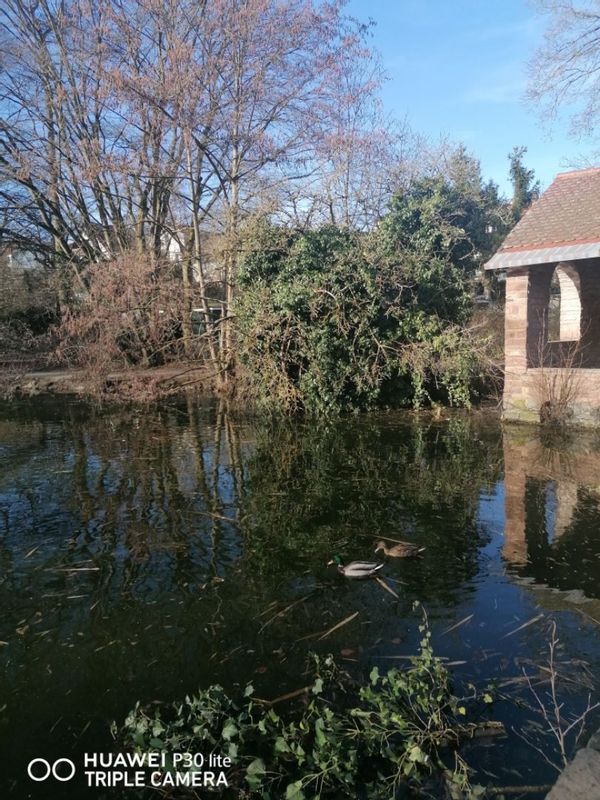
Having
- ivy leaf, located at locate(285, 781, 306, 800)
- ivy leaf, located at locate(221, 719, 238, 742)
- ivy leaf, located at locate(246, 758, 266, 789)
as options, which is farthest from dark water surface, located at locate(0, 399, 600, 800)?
ivy leaf, located at locate(285, 781, 306, 800)

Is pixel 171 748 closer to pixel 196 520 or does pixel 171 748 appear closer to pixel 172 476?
Answer: pixel 196 520

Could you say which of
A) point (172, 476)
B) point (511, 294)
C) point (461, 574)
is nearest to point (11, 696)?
point (461, 574)

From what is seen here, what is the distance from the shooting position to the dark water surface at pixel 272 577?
12.5 ft

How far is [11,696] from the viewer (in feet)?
12.6

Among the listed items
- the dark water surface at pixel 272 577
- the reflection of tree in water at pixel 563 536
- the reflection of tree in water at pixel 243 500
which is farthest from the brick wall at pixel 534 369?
the reflection of tree in water at pixel 563 536

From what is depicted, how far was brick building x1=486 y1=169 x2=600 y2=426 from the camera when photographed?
11.6 metres

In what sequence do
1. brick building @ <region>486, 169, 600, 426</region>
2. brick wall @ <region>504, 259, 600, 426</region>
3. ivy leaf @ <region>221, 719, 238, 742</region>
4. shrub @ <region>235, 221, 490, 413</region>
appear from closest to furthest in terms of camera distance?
ivy leaf @ <region>221, 719, 238, 742</region> → brick building @ <region>486, 169, 600, 426</region> → brick wall @ <region>504, 259, 600, 426</region> → shrub @ <region>235, 221, 490, 413</region>

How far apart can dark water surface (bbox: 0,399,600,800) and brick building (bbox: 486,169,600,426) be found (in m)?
1.70

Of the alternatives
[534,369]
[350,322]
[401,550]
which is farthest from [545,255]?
[401,550]

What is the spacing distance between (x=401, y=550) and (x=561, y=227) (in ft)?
29.7

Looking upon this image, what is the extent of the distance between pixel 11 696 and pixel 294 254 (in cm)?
1169

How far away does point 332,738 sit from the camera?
305cm

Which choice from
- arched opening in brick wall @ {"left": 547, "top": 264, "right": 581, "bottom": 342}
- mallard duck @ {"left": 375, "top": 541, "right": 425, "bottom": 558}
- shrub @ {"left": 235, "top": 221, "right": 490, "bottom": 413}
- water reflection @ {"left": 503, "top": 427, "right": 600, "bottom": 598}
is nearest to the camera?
water reflection @ {"left": 503, "top": 427, "right": 600, "bottom": 598}

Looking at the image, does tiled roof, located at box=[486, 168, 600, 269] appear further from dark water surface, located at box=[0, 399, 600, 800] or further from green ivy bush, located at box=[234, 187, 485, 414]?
dark water surface, located at box=[0, 399, 600, 800]
